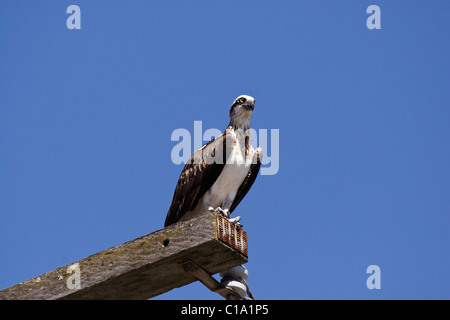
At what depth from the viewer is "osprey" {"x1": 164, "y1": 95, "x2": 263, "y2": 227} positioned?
428 inches

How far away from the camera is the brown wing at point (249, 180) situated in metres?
11.3

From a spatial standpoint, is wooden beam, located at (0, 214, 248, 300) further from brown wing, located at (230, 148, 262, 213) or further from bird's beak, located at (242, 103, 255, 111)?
bird's beak, located at (242, 103, 255, 111)

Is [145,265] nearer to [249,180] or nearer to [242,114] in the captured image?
[249,180]

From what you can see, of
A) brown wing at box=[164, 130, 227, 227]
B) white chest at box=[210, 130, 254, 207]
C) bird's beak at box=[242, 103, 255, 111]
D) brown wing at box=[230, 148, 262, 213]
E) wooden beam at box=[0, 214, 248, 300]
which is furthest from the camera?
bird's beak at box=[242, 103, 255, 111]

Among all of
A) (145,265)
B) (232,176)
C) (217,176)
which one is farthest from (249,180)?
(145,265)

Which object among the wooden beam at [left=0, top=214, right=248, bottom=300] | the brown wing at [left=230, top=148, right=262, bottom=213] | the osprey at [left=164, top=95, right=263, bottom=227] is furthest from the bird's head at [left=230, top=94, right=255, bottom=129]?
the wooden beam at [left=0, top=214, right=248, bottom=300]

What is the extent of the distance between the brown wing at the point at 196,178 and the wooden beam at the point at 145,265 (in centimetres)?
→ 366

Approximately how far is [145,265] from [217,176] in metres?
4.17

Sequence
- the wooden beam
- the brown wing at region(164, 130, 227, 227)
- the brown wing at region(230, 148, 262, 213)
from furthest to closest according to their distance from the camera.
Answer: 1. the brown wing at region(230, 148, 262, 213)
2. the brown wing at region(164, 130, 227, 227)
3. the wooden beam
